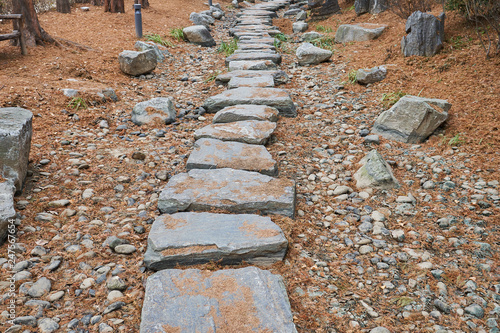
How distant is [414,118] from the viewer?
11.7 ft

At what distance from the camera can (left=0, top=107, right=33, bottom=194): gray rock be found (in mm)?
2607

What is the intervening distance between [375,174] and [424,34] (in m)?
3.09

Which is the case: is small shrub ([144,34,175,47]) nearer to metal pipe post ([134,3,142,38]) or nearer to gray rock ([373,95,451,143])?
metal pipe post ([134,3,142,38])

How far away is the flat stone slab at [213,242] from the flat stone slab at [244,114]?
179 centimetres

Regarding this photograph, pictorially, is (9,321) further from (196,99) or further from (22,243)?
(196,99)

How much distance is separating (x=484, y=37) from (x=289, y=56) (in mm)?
3220

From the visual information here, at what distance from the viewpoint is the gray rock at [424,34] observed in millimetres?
4902

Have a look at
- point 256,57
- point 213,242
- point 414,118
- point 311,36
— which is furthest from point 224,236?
point 311,36

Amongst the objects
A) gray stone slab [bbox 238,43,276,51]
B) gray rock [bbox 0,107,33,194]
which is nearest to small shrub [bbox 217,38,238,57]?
gray stone slab [bbox 238,43,276,51]

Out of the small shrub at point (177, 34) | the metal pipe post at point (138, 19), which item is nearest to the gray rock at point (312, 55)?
the small shrub at point (177, 34)

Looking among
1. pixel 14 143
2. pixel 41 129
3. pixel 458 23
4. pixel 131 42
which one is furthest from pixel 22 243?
pixel 458 23

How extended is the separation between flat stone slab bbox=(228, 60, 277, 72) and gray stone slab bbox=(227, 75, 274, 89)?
0.65 meters

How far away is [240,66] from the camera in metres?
5.82

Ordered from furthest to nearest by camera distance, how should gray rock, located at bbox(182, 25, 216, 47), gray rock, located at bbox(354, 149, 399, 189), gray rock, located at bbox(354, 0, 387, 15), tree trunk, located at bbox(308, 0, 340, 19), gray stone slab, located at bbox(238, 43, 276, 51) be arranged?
tree trunk, located at bbox(308, 0, 340, 19)
gray rock, located at bbox(354, 0, 387, 15)
gray rock, located at bbox(182, 25, 216, 47)
gray stone slab, located at bbox(238, 43, 276, 51)
gray rock, located at bbox(354, 149, 399, 189)
